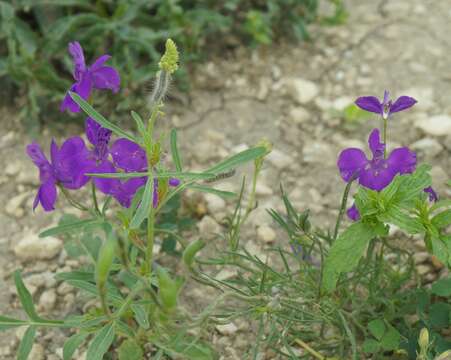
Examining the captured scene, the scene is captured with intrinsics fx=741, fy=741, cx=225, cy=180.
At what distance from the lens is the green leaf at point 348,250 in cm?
175

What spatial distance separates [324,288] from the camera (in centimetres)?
184

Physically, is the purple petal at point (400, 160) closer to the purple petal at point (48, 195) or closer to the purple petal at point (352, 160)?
the purple petal at point (352, 160)

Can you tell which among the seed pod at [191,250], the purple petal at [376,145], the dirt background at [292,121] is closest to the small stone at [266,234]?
the dirt background at [292,121]

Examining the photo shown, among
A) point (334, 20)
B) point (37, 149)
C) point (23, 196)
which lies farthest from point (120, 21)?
point (37, 149)

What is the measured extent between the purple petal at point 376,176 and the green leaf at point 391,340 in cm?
42

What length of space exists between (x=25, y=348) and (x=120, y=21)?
1.69 m

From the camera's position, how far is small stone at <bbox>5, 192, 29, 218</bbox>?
276 centimetres

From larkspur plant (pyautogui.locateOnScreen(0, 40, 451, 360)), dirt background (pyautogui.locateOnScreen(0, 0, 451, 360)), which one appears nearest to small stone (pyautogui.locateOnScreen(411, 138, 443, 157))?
dirt background (pyautogui.locateOnScreen(0, 0, 451, 360))

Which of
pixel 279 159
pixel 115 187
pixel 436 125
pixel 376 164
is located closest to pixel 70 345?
pixel 115 187

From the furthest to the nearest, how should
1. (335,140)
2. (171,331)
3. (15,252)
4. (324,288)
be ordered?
1. (335,140)
2. (15,252)
3. (324,288)
4. (171,331)

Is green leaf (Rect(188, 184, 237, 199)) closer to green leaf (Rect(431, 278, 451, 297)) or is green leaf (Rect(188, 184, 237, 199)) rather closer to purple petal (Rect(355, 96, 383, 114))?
purple petal (Rect(355, 96, 383, 114))

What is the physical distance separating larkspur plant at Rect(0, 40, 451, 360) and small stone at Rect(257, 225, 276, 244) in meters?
0.39

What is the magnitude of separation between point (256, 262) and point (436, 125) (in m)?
1.39

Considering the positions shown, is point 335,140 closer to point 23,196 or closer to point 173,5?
point 173,5
